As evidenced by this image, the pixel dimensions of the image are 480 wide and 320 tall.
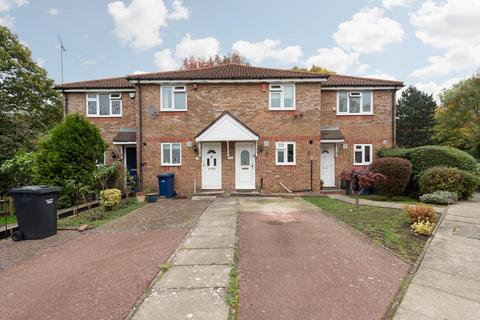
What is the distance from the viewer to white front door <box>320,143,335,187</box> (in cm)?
1283

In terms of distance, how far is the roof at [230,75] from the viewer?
11523 millimetres

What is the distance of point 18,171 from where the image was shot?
10500 millimetres

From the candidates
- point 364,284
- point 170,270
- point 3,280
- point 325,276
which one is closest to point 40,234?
point 3,280

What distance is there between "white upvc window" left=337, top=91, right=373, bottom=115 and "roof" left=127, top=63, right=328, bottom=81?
6.68ft

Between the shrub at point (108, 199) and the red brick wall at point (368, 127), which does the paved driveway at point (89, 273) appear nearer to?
the shrub at point (108, 199)

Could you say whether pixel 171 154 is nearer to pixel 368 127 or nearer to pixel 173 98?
pixel 173 98

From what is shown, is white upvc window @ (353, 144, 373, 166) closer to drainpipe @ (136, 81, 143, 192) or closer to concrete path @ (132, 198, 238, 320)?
concrete path @ (132, 198, 238, 320)

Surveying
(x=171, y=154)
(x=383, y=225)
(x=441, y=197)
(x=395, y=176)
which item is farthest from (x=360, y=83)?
(x=171, y=154)

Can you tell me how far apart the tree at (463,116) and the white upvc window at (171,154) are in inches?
936

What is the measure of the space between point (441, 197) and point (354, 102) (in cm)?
626

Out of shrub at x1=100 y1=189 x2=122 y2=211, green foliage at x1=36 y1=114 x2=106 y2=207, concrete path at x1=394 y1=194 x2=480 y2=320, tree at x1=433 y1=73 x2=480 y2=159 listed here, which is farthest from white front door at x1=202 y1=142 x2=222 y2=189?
tree at x1=433 y1=73 x2=480 y2=159

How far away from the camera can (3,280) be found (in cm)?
378

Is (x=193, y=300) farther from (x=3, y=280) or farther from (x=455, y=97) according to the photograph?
(x=455, y=97)

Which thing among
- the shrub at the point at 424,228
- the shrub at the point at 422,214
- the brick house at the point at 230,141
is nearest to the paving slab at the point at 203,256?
the shrub at the point at 424,228
